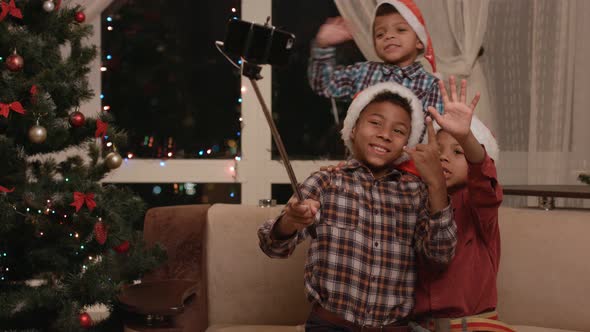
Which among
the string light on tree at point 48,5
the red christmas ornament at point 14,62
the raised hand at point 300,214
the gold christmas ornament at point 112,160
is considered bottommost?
the raised hand at point 300,214

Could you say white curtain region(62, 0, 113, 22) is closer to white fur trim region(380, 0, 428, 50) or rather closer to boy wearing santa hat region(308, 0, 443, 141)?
boy wearing santa hat region(308, 0, 443, 141)

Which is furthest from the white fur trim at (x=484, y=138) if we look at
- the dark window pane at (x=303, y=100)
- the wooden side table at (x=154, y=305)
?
the dark window pane at (x=303, y=100)

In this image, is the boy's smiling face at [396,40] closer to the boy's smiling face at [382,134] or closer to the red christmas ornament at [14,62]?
the boy's smiling face at [382,134]

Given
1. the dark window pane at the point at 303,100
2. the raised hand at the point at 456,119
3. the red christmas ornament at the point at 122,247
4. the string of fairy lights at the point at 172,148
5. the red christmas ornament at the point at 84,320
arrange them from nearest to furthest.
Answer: the raised hand at the point at 456,119 → the red christmas ornament at the point at 84,320 → the red christmas ornament at the point at 122,247 → the string of fairy lights at the point at 172,148 → the dark window pane at the point at 303,100

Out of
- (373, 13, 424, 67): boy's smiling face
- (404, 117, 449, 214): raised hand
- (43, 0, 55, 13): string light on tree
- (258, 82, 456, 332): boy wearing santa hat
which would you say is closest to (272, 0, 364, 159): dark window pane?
(373, 13, 424, 67): boy's smiling face

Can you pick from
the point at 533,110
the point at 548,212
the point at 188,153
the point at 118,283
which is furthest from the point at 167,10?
the point at 548,212

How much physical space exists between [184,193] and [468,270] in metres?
A: 2.29

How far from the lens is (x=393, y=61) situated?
7.02 ft

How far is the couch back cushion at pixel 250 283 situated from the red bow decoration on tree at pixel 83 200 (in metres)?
0.44

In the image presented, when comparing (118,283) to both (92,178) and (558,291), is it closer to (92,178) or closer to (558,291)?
(92,178)

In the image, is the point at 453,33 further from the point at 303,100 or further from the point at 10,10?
the point at 10,10

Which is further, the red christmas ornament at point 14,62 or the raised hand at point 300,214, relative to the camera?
the red christmas ornament at point 14,62

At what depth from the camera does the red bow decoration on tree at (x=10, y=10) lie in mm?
2006

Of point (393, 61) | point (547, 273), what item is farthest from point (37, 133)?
point (547, 273)
